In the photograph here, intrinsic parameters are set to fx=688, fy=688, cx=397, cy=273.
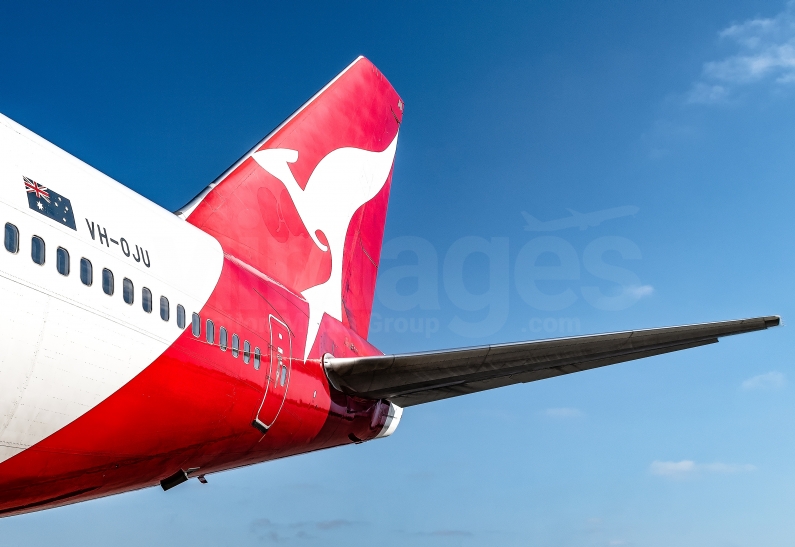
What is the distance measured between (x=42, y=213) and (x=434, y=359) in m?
4.88

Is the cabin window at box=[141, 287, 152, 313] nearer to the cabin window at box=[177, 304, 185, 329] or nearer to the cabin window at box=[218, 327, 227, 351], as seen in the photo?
the cabin window at box=[177, 304, 185, 329]

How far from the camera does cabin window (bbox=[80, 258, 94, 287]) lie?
613cm

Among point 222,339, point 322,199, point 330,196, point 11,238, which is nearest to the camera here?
point 11,238

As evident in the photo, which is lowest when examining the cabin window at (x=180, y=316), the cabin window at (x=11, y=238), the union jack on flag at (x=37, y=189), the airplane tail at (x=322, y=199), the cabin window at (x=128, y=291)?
the cabin window at (x=11, y=238)

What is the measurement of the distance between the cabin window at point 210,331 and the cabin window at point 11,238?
2.61m

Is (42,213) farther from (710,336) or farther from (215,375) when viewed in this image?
(710,336)

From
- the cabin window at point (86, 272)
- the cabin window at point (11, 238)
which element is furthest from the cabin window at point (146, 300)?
the cabin window at point (11, 238)

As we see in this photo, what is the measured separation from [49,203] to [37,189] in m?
0.15

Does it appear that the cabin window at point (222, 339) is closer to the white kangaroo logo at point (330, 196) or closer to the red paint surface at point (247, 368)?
the red paint surface at point (247, 368)

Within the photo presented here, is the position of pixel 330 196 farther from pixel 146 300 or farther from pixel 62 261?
pixel 62 261

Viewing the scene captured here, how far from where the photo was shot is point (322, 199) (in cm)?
1267

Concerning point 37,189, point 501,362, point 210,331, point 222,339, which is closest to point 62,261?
point 37,189

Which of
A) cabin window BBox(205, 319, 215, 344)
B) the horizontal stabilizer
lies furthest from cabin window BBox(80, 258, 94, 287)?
the horizontal stabilizer

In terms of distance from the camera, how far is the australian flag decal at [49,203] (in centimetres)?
588
